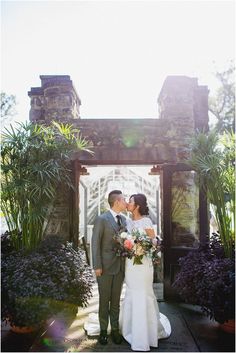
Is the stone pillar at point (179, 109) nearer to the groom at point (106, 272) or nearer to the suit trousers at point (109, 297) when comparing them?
the groom at point (106, 272)

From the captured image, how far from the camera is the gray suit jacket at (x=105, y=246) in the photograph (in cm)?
342

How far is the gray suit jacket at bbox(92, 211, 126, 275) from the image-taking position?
3424mm

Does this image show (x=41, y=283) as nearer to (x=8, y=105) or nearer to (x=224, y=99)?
(x=8, y=105)

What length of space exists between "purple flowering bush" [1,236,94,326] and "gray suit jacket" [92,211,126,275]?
0.53 m

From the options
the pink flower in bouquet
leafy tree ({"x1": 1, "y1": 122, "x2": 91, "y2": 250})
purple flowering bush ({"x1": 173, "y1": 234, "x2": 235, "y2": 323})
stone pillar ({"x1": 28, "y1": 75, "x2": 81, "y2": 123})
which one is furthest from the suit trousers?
stone pillar ({"x1": 28, "y1": 75, "x2": 81, "y2": 123})

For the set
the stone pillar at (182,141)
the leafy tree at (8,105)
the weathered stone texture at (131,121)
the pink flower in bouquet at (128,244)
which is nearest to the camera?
the pink flower in bouquet at (128,244)

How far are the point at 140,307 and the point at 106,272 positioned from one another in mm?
531

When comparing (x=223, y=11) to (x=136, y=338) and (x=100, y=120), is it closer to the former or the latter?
(x=100, y=120)

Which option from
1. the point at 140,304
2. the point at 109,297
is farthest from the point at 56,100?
the point at 140,304

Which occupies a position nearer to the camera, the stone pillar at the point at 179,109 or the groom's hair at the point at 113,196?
the groom's hair at the point at 113,196

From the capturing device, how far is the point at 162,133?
18.3 ft

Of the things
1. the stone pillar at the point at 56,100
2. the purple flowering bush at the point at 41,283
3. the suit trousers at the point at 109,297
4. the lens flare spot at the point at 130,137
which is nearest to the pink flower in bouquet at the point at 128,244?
the suit trousers at the point at 109,297

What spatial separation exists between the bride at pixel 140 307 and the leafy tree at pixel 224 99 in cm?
1263

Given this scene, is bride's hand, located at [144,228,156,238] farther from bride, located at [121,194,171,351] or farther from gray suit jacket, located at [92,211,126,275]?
gray suit jacket, located at [92,211,126,275]
